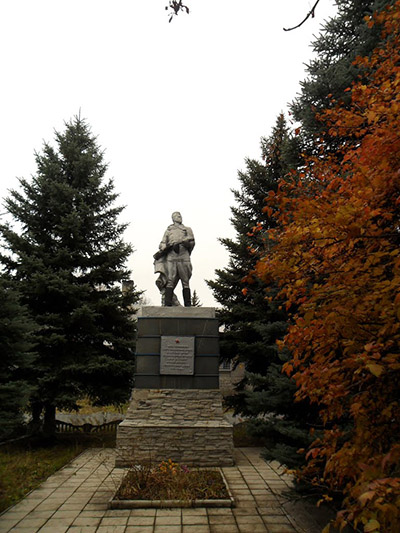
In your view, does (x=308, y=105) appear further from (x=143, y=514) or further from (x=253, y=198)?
(x=143, y=514)

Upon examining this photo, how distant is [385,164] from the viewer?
2.54 m

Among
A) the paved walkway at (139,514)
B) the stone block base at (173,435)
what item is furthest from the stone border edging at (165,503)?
the stone block base at (173,435)

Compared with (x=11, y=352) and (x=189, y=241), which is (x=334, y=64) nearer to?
(x=189, y=241)

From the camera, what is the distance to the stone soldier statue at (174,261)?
8.93 metres

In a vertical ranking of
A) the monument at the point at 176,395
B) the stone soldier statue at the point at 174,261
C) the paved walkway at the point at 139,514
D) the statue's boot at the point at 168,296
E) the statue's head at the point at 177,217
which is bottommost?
the paved walkway at the point at 139,514

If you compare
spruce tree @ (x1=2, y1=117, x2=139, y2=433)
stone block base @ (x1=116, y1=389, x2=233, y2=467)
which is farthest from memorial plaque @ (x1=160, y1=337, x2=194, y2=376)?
spruce tree @ (x1=2, y1=117, x2=139, y2=433)

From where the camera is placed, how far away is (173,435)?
285 inches

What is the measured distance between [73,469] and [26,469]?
794 millimetres

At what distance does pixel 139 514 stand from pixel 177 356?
11.1 feet

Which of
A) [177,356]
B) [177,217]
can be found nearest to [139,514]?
[177,356]

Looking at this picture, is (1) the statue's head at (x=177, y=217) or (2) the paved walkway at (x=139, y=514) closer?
(2) the paved walkway at (x=139, y=514)

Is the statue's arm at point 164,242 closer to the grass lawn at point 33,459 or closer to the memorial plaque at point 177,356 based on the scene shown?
the memorial plaque at point 177,356

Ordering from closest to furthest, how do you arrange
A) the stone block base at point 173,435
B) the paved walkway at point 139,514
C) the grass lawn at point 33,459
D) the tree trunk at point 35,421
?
the paved walkway at point 139,514
the grass lawn at point 33,459
the stone block base at point 173,435
the tree trunk at point 35,421

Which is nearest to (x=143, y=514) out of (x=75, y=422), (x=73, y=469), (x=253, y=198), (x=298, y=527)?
(x=298, y=527)
